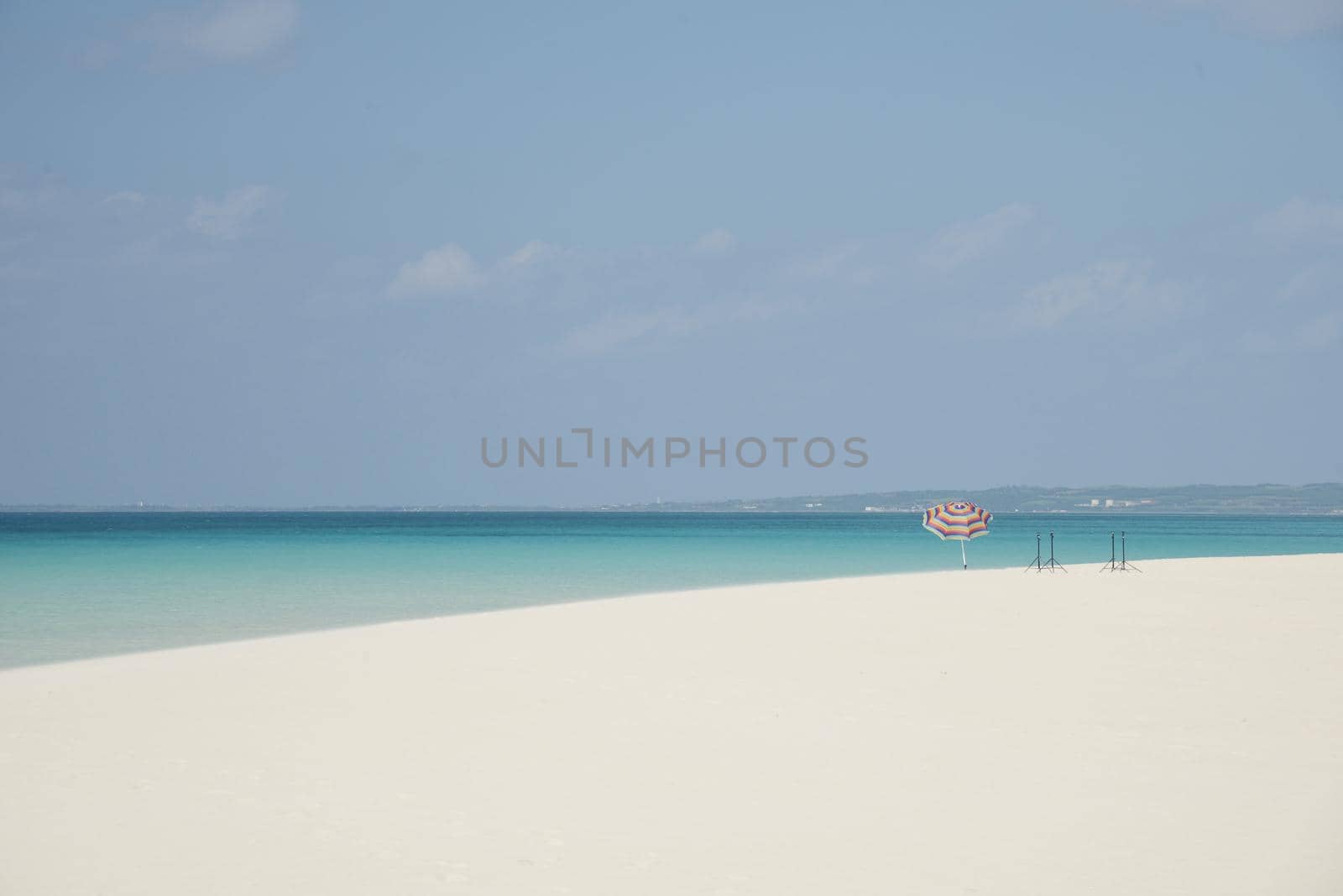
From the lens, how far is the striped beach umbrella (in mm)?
27734

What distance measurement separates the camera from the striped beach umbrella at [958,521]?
27734 mm

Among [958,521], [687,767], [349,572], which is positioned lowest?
[687,767]

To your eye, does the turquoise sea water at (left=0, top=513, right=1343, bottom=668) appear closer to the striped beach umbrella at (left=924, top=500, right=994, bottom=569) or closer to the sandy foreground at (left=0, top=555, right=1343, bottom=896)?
the striped beach umbrella at (left=924, top=500, right=994, bottom=569)

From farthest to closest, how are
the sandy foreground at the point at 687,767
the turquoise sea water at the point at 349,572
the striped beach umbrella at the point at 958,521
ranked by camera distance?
the striped beach umbrella at the point at 958,521 → the turquoise sea water at the point at 349,572 → the sandy foreground at the point at 687,767

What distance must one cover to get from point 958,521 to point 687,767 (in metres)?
21.5

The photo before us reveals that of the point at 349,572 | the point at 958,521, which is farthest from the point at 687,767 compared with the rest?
the point at 349,572

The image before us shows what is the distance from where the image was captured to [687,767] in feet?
24.6

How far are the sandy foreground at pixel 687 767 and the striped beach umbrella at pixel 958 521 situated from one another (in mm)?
13567

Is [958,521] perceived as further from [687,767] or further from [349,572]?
[687,767]

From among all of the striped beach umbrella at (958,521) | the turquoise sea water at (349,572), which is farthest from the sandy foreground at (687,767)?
the striped beach umbrella at (958,521)

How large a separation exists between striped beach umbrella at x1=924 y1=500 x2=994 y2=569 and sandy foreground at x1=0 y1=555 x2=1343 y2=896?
13567 millimetres

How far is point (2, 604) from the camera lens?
23.4m

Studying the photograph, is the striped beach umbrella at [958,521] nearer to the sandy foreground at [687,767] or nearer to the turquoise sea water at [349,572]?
the turquoise sea water at [349,572]

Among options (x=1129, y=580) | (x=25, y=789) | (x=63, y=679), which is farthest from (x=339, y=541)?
(x=25, y=789)
